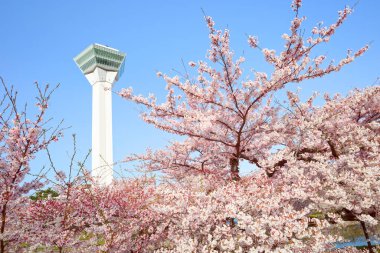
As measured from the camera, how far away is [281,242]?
4723mm

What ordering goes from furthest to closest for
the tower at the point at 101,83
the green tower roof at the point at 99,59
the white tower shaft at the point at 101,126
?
the green tower roof at the point at 99,59 < the tower at the point at 101,83 < the white tower shaft at the point at 101,126

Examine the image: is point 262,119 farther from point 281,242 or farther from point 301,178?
point 281,242

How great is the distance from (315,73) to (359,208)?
331cm

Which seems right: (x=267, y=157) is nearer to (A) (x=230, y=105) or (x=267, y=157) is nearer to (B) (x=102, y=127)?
(A) (x=230, y=105)

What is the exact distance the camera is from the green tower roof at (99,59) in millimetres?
74119

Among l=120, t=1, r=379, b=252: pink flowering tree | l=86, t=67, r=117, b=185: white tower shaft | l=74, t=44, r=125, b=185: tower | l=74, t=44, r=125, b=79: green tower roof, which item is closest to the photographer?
l=120, t=1, r=379, b=252: pink flowering tree

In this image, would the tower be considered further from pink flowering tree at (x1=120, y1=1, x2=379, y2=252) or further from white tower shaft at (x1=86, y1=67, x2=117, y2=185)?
pink flowering tree at (x1=120, y1=1, x2=379, y2=252)

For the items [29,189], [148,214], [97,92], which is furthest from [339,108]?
[97,92]

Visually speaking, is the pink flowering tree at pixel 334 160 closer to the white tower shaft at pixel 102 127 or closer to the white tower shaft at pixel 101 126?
the white tower shaft at pixel 101 126

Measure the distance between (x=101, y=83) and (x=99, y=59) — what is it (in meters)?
6.00

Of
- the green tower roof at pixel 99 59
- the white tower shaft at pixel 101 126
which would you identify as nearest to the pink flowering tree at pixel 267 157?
the white tower shaft at pixel 101 126

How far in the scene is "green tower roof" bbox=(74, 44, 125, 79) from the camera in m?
74.1

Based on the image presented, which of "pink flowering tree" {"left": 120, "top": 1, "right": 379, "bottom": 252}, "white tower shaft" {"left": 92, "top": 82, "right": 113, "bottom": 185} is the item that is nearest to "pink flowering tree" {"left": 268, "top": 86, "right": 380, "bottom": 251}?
"pink flowering tree" {"left": 120, "top": 1, "right": 379, "bottom": 252}

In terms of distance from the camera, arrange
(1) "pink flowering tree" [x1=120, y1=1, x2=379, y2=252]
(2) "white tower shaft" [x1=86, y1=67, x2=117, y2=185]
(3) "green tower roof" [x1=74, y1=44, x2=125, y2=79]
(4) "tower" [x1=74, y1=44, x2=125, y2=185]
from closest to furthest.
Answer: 1. (1) "pink flowering tree" [x1=120, y1=1, x2=379, y2=252]
2. (2) "white tower shaft" [x1=86, y1=67, x2=117, y2=185]
3. (4) "tower" [x1=74, y1=44, x2=125, y2=185]
4. (3) "green tower roof" [x1=74, y1=44, x2=125, y2=79]
